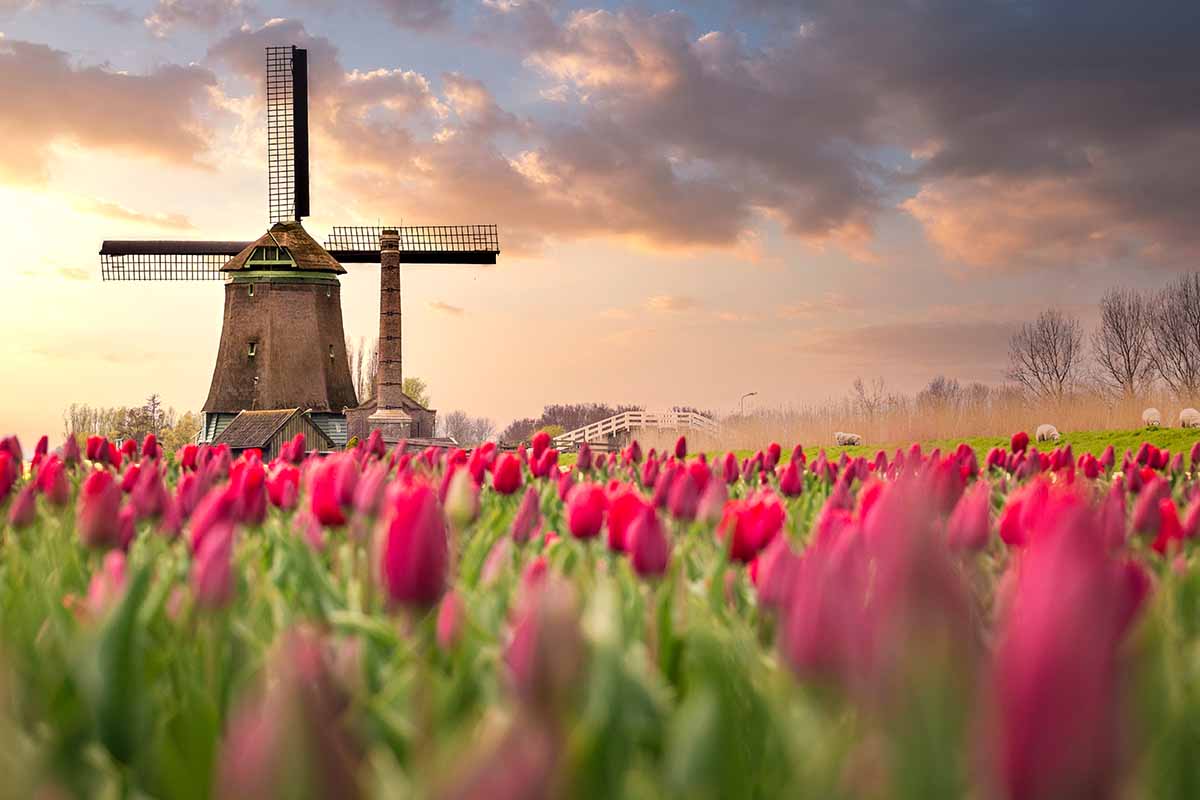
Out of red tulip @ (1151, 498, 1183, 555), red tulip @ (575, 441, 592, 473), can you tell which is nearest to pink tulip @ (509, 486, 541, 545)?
red tulip @ (1151, 498, 1183, 555)

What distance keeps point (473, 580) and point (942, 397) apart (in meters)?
23.7

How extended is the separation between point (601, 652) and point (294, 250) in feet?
124

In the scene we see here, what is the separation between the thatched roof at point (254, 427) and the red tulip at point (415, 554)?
32001 millimetres

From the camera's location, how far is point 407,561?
1.43 m

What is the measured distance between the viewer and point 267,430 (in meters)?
32.9

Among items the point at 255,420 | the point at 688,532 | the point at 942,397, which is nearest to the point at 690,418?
the point at 255,420

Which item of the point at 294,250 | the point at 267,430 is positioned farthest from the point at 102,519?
the point at 294,250

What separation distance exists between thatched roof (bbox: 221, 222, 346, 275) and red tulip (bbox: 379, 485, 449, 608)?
36.9 metres

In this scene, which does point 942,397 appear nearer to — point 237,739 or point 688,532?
point 688,532

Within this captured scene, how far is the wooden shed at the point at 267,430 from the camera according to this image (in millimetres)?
32556

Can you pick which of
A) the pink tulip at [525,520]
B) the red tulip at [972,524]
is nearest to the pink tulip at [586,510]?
the pink tulip at [525,520]

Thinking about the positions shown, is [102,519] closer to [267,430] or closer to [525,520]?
[525,520]

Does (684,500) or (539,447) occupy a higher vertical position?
(539,447)

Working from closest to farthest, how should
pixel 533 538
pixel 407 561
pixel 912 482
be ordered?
1. pixel 912 482
2. pixel 407 561
3. pixel 533 538
